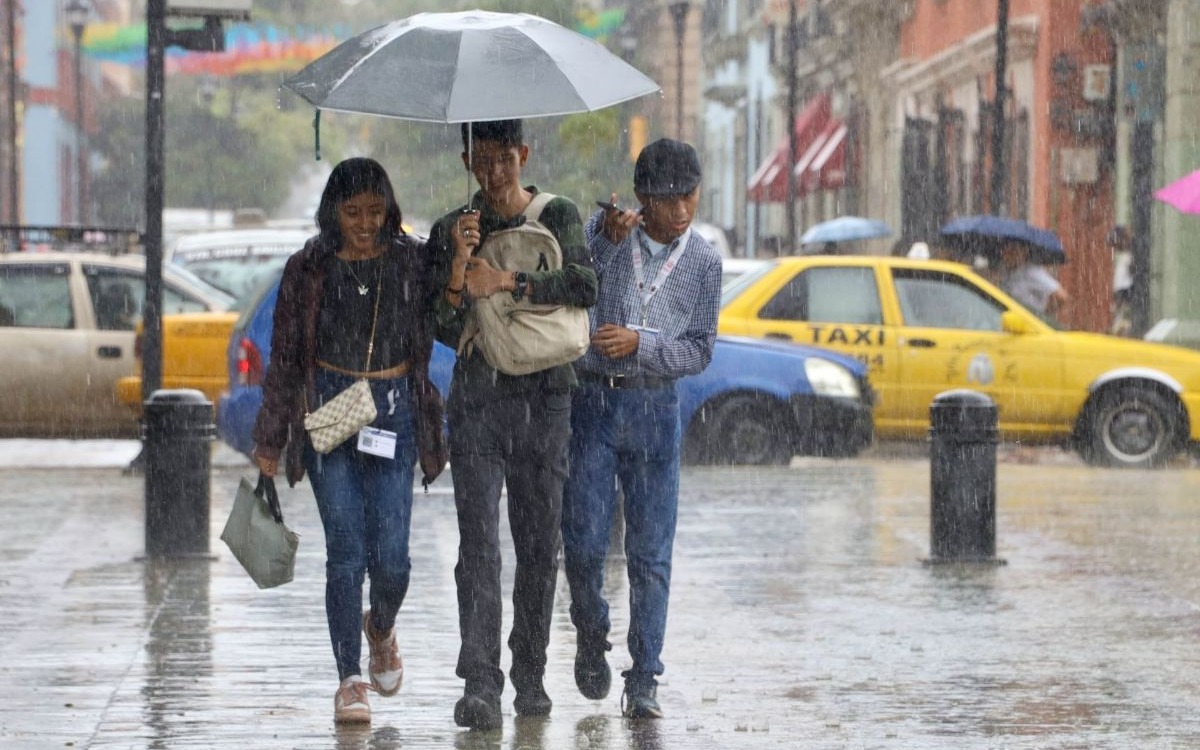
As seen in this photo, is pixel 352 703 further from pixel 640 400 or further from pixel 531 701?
pixel 640 400

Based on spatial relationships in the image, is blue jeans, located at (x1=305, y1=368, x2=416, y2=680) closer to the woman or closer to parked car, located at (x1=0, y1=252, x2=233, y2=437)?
the woman

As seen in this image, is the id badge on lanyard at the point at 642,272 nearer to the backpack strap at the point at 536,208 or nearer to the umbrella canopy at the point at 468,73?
the backpack strap at the point at 536,208

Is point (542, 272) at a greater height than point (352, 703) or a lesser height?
greater

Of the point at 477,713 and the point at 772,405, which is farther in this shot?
the point at 772,405

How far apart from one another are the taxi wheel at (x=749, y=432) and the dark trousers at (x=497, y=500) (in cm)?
893

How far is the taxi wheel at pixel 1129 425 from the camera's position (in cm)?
1766

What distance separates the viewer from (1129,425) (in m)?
17.7

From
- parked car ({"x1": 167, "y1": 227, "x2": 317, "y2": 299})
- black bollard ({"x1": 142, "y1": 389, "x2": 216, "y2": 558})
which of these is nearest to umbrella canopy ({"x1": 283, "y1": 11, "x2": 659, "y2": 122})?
black bollard ({"x1": 142, "y1": 389, "x2": 216, "y2": 558})

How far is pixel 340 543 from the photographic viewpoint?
281 inches

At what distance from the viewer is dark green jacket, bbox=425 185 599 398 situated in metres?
6.95

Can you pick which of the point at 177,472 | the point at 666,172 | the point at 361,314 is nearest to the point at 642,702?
the point at 361,314

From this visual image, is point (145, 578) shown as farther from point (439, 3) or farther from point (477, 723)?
point (439, 3)

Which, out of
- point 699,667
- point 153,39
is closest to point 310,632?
point 699,667

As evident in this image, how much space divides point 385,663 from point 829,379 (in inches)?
356
